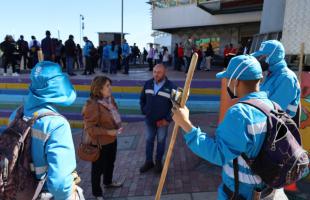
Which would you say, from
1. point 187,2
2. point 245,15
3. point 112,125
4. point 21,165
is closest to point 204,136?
point 21,165

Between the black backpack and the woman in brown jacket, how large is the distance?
2567 mm

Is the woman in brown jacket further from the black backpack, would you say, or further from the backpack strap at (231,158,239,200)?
the black backpack

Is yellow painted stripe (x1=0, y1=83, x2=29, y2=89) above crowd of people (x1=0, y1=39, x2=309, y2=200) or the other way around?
the other way around

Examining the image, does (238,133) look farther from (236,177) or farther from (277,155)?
(236,177)

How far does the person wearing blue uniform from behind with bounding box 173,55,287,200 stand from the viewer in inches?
75.3

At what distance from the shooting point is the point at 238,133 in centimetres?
190

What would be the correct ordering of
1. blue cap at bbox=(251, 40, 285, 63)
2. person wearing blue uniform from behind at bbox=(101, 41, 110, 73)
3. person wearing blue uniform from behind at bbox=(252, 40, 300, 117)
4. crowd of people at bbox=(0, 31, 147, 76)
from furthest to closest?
person wearing blue uniform from behind at bbox=(101, 41, 110, 73)
crowd of people at bbox=(0, 31, 147, 76)
blue cap at bbox=(251, 40, 285, 63)
person wearing blue uniform from behind at bbox=(252, 40, 300, 117)

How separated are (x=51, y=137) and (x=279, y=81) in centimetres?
242

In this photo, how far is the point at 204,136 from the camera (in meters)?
2.10

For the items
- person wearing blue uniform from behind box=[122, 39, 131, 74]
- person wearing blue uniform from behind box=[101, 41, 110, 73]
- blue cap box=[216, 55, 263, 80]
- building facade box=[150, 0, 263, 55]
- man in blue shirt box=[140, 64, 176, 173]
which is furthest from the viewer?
building facade box=[150, 0, 263, 55]

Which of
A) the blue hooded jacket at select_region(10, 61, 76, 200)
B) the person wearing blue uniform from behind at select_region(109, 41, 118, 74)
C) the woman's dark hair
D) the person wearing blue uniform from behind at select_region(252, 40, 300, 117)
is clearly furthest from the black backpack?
the person wearing blue uniform from behind at select_region(109, 41, 118, 74)

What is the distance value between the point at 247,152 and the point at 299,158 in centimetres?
32

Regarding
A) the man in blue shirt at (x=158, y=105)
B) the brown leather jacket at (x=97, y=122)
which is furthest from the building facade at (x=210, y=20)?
the brown leather jacket at (x=97, y=122)

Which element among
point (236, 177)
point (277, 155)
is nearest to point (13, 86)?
point (236, 177)
